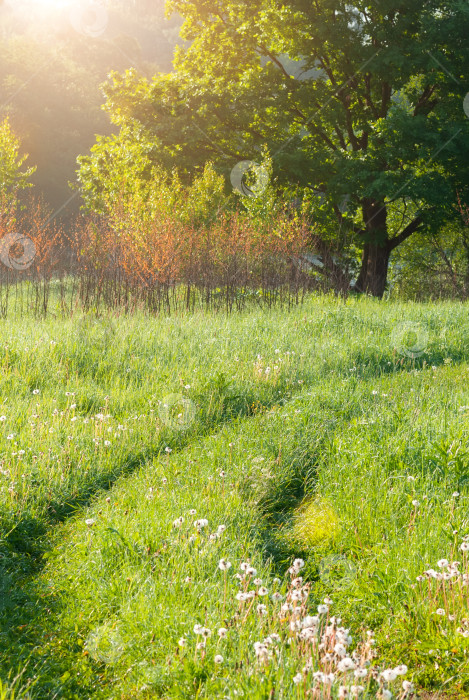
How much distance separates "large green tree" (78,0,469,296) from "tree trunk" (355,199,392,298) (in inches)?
2.3

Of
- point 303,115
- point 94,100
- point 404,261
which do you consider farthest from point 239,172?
point 94,100

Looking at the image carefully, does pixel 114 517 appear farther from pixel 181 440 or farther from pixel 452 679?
pixel 452 679

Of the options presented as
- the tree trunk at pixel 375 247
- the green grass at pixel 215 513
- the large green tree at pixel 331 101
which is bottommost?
the green grass at pixel 215 513

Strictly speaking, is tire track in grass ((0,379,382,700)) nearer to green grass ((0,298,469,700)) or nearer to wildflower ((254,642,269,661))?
green grass ((0,298,469,700))

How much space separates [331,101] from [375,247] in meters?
5.91

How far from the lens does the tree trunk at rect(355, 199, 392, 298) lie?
2127 centimetres

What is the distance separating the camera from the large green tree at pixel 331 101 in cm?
1808

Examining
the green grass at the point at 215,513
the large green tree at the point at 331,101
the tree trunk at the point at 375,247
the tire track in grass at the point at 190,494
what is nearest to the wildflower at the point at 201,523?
the green grass at the point at 215,513

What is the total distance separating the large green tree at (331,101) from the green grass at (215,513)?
13179mm

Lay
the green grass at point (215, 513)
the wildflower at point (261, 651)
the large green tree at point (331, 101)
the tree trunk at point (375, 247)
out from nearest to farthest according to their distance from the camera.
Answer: the wildflower at point (261, 651)
the green grass at point (215, 513)
the large green tree at point (331, 101)
the tree trunk at point (375, 247)

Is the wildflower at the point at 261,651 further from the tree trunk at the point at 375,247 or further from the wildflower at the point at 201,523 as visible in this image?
the tree trunk at the point at 375,247

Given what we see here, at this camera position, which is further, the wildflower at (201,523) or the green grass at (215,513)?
the wildflower at (201,523)

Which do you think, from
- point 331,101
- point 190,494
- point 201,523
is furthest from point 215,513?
point 331,101

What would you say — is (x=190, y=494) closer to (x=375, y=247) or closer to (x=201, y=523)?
(x=201, y=523)
